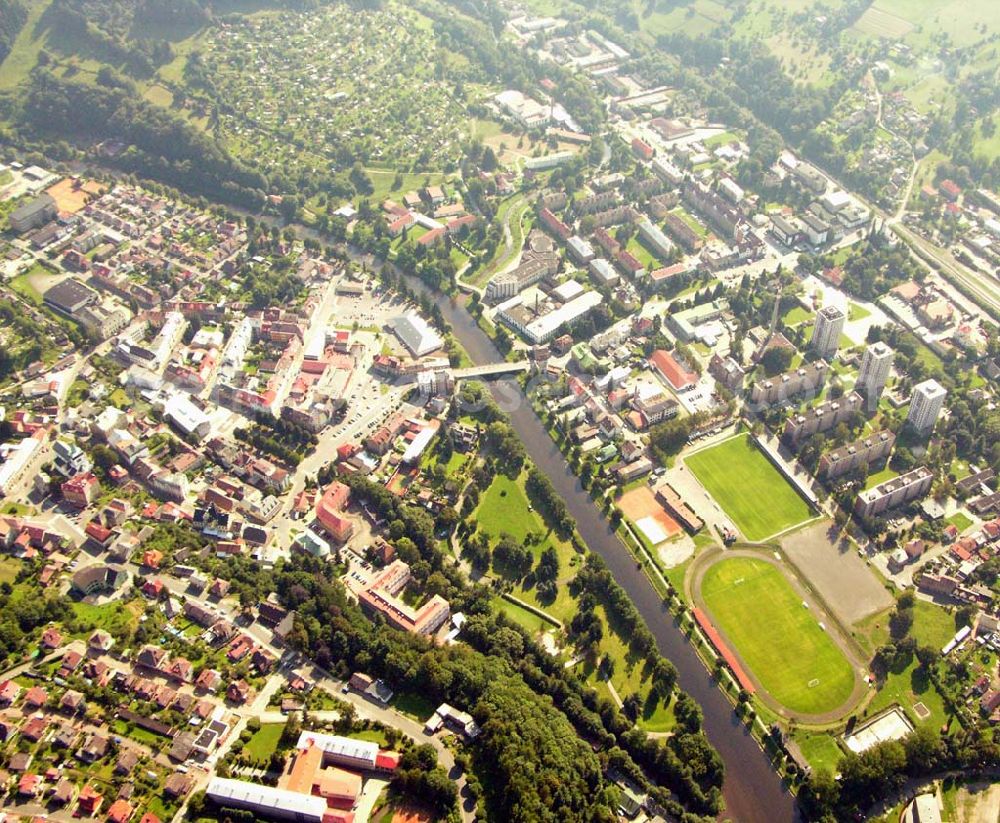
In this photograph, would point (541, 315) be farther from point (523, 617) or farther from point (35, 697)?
point (35, 697)

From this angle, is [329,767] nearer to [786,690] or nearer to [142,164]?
[786,690]

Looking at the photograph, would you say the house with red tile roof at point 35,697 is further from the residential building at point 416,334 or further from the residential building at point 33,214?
the residential building at point 33,214

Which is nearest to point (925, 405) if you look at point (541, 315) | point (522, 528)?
point (541, 315)

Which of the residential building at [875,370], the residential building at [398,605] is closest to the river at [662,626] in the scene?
the residential building at [398,605]

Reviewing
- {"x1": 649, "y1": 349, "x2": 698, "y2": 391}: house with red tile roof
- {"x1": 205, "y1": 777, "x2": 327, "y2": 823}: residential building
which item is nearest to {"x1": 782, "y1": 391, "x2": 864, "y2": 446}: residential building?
{"x1": 649, "y1": 349, "x2": 698, "y2": 391}: house with red tile roof

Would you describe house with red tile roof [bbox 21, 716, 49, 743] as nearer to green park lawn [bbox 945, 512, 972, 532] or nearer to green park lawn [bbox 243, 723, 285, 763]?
green park lawn [bbox 243, 723, 285, 763]

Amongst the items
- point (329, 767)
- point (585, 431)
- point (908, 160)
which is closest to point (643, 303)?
point (585, 431)
